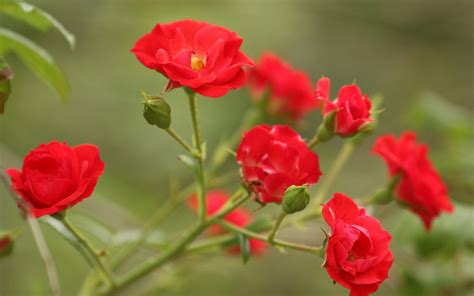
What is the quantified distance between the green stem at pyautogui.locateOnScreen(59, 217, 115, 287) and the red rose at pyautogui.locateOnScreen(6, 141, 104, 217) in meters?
0.05

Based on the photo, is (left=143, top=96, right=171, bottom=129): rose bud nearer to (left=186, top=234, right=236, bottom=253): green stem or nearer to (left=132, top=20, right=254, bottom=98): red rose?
(left=132, top=20, right=254, bottom=98): red rose

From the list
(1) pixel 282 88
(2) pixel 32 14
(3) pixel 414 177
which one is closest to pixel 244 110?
(1) pixel 282 88

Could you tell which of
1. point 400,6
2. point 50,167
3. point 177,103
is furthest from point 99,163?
point 400,6

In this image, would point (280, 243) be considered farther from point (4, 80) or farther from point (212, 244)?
point (4, 80)

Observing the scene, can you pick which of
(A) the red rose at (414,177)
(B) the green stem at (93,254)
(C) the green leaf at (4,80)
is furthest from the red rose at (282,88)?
(C) the green leaf at (4,80)

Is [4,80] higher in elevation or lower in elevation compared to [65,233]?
higher

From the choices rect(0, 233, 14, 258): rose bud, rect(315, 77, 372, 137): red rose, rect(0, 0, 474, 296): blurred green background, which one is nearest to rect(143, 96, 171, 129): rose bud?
rect(315, 77, 372, 137): red rose

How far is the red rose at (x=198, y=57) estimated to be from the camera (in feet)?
2.81

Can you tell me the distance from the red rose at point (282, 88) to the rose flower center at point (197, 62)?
474 mm

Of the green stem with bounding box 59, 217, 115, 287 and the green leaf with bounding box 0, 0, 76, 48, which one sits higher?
the green leaf with bounding box 0, 0, 76, 48

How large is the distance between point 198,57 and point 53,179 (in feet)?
0.86

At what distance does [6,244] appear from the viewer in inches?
40.7

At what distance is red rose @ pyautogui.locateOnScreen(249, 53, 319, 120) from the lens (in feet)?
4.61

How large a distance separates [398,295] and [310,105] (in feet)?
1.43
